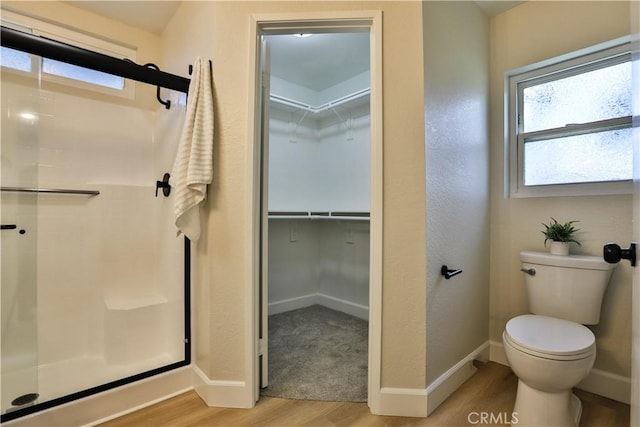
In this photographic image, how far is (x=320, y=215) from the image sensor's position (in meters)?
2.88

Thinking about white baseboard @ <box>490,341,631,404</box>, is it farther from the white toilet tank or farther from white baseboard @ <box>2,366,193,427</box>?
white baseboard @ <box>2,366,193,427</box>

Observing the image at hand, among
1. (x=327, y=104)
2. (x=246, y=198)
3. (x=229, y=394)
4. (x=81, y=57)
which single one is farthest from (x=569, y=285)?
(x=81, y=57)

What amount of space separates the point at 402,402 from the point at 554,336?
77 centimetres

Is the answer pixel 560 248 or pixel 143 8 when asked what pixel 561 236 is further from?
pixel 143 8

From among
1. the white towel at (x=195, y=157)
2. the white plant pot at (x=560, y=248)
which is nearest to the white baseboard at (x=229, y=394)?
the white towel at (x=195, y=157)

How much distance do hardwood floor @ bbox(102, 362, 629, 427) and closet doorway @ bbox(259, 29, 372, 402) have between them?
0.59 m

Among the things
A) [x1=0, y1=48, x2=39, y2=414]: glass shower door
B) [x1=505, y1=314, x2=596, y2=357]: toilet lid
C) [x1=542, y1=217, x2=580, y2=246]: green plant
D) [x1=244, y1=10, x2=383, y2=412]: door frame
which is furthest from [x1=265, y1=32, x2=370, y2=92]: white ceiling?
[x1=505, y1=314, x2=596, y2=357]: toilet lid

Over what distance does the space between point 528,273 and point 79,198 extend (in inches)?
112

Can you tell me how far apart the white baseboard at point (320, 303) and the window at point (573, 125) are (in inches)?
65.3

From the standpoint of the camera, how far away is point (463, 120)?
169 centimetres

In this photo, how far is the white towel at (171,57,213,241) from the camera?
4.60 ft

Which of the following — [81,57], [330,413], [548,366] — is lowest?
[330,413]

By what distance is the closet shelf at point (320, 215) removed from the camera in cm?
255

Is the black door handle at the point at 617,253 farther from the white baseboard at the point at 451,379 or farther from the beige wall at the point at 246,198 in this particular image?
the white baseboard at the point at 451,379
